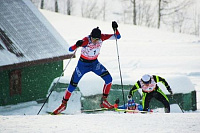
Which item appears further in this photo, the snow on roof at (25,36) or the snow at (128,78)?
the snow on roof at (25,36)

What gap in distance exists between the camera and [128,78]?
18984 mm

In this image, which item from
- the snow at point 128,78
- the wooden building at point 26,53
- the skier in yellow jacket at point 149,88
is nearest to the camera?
the snow at point 128,78

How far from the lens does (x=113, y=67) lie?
28.8 m

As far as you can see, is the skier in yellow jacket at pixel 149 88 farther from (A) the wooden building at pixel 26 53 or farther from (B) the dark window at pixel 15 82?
(B) the dark window at pixel 15 82

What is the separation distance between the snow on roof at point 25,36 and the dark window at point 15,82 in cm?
104

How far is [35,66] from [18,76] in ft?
3.79

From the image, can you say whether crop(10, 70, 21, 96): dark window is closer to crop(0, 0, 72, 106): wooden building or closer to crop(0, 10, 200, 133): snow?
crop(0, 0, 72, 106): wooden building

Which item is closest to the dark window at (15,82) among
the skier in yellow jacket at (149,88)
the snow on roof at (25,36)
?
the snow on roof at (25,36)

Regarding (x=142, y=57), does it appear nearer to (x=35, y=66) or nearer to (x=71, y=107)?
(x=35, y=66)

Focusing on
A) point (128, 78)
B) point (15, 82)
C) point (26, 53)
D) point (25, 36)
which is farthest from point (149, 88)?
point (25, 36)

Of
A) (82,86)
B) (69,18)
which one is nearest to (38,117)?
(82,86)

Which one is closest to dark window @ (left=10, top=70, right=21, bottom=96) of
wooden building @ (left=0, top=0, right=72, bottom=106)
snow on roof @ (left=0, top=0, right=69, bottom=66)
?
wooden building @ (left=0, top=0, right=72, bottom=106)

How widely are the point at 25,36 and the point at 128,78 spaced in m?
5.72

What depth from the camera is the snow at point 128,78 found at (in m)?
6.12
